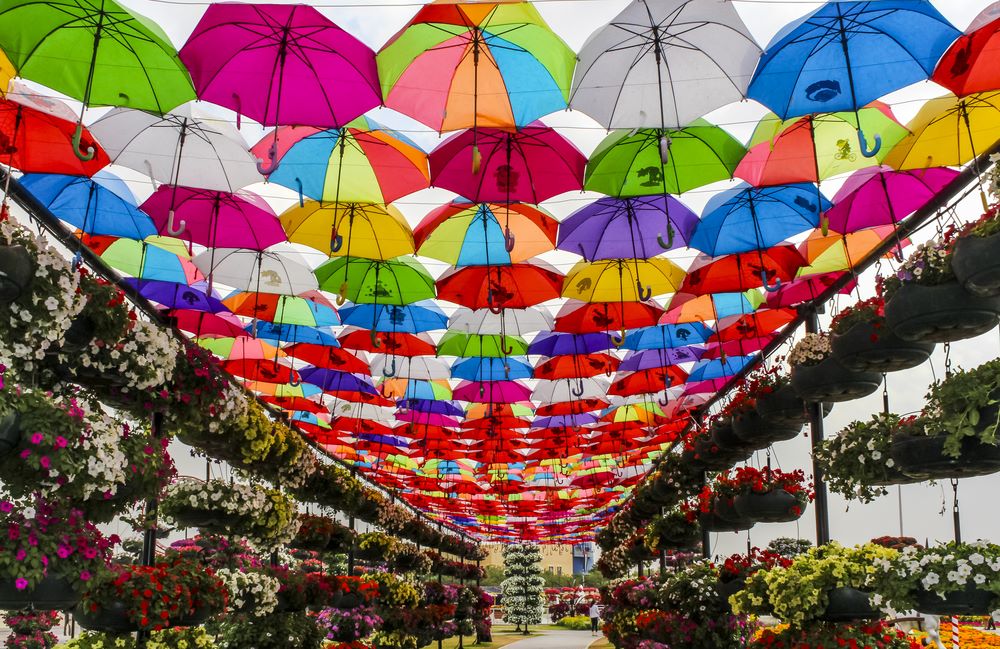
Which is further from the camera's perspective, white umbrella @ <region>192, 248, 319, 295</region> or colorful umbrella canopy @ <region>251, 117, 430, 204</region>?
white umbrella @ <region>192, 248, 319, 295</region>

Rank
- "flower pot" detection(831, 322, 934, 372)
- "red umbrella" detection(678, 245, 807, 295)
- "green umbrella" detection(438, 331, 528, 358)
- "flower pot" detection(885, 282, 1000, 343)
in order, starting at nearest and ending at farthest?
"flower pot" detection(885, 282, 1000, 343) < "flower pot" detection(831, 322, 934, 372) < "red umbrella" detection(678, 245, 807, 295) < "green umbrella" detection(438, 331, 528, 358)

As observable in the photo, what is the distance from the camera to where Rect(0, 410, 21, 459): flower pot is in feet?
12.6

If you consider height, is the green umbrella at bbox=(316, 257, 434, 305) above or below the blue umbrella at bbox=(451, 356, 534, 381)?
above

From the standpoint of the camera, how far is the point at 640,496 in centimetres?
1463

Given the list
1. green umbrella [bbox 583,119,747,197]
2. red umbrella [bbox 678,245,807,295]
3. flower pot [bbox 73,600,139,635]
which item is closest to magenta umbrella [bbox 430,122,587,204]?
green umbrella [bbox 583,119,747,197]

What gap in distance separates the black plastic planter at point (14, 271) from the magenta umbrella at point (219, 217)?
341 centimetres

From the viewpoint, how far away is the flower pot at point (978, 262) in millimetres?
3824

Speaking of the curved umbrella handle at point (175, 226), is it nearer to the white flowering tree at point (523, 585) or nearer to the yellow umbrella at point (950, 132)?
the yellow umbrella at point (950, 132)

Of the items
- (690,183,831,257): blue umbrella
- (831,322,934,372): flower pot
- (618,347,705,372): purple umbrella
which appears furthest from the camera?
(618,347,705,372): purple umbrella

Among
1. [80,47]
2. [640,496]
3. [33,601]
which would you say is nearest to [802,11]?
[80,47]

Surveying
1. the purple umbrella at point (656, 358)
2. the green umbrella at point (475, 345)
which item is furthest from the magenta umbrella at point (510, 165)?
the purple umbrella at point (656, 358)

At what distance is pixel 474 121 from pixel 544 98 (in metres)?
0.57

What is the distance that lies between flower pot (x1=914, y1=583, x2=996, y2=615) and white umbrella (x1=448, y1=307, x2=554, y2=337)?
635 centimetres

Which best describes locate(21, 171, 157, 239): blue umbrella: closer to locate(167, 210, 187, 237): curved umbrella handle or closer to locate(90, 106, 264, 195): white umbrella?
locate(167, 210, 187, 237): curved umbrella handle
